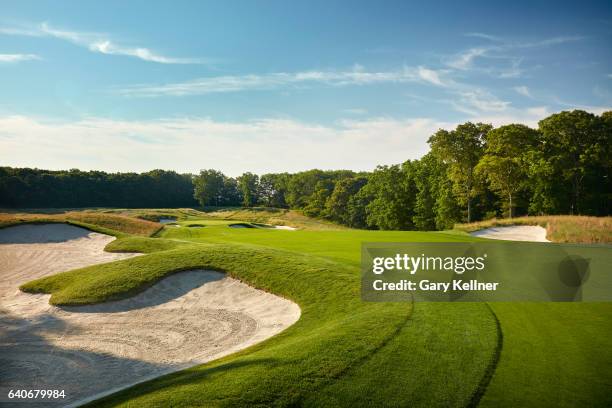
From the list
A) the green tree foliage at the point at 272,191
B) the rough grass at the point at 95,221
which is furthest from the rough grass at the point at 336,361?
the green tree foliage at the point at 272,191

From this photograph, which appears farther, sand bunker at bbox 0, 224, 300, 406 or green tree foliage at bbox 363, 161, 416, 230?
green tree foliage at bbox 363, 161, 416, 230

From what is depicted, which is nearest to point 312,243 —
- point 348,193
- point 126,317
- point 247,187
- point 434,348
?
point 126,317

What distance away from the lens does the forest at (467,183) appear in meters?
48.1

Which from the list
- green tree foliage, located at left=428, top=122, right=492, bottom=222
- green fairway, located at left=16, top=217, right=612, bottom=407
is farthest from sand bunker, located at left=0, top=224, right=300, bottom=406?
green tree foliage, located at left=428, top=122, right=492, bottom=222

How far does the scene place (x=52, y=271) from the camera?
20.4 metres

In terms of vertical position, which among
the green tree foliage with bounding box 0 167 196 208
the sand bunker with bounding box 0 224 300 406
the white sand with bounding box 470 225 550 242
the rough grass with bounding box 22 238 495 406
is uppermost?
the green tree foliage with bounding box 0 167 196 208

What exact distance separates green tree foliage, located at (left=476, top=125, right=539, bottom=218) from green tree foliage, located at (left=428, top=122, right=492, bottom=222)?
5.60ft

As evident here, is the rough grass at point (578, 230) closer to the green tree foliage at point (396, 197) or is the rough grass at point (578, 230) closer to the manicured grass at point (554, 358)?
the manicured grass at point (554, 358)

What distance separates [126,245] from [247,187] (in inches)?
3507

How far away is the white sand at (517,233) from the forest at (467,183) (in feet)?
43.9

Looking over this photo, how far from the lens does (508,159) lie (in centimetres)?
4578

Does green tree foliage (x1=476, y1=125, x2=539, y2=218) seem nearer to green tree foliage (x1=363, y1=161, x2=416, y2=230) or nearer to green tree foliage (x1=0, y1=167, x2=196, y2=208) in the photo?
green tree foliage (x1=363, y1=161, x2=416, y2=230)

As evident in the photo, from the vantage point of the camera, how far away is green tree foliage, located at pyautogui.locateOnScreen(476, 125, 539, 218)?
46000 millimetres

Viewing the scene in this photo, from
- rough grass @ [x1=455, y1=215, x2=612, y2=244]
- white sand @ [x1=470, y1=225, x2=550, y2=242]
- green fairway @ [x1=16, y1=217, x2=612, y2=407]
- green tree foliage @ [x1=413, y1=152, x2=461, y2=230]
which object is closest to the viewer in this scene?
green fairway @ [x1=16, y1=217, x2=612, y2=407]
